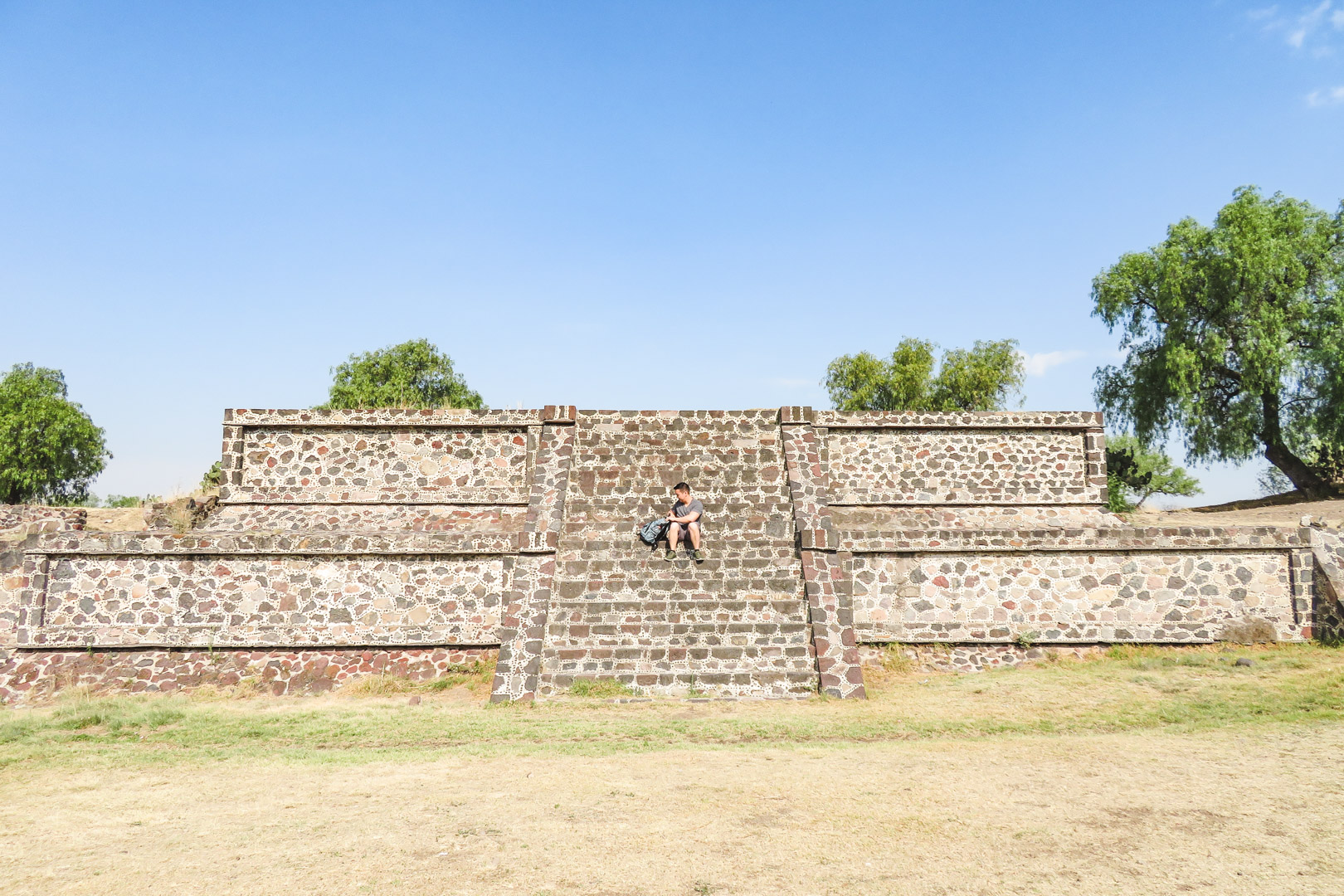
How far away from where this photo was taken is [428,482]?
13633 millimetres

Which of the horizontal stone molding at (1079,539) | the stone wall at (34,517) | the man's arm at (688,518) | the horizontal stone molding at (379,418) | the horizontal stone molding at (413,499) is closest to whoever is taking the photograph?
the man's arm at (688,518)

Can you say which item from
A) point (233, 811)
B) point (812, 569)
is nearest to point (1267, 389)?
point (812, 569)

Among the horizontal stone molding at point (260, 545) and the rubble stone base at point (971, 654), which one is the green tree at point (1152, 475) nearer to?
the rubble stone base at point (971, 654)

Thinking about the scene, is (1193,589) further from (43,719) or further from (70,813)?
(43,719)

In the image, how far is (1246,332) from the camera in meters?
22.2

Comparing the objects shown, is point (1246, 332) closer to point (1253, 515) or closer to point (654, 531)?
point (1253, 515)

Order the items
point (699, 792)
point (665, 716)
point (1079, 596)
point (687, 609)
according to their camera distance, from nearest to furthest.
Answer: point (699, 792), point (665, 716), point (687, 609), point (1079, 596)

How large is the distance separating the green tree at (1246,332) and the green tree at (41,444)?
35.2 meters

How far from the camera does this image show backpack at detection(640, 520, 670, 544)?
11.1m

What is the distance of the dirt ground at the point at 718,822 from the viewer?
447 centimetres

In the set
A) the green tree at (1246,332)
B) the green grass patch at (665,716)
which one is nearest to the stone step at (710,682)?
the green grass patch at (665,716)

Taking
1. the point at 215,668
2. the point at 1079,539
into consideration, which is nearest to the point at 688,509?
the point at 1079,539

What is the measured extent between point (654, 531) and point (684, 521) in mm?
427

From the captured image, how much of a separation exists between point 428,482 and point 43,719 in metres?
5.84
